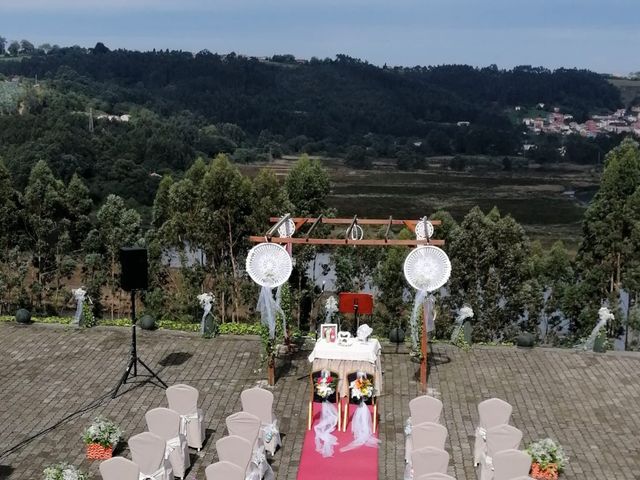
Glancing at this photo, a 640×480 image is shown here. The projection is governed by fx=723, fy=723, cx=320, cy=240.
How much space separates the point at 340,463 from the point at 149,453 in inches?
118

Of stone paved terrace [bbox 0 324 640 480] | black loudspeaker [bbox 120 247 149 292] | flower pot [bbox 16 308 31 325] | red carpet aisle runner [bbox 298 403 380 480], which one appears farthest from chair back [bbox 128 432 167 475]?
flower pot [bbox 16 308 31 325]

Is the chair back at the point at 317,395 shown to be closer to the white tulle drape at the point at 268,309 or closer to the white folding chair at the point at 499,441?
the white tulle drape at the point at 268,309

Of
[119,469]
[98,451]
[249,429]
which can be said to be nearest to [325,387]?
[249,429]

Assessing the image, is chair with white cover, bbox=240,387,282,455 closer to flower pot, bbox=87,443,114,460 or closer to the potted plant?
the potted plant

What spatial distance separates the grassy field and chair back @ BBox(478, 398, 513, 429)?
144 feet

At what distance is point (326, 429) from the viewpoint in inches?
472

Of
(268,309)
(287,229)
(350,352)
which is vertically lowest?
(350,352)

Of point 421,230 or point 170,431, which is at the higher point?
point 421,230

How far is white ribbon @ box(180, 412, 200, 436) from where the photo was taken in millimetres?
11125

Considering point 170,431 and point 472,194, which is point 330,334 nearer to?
point 170,431

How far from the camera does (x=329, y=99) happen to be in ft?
627

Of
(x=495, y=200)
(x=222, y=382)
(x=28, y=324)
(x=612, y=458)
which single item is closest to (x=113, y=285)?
(x=28, y=324)

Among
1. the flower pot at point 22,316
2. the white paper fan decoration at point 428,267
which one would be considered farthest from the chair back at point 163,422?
the flower pot at point 22,316

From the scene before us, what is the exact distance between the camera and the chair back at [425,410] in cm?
1102
